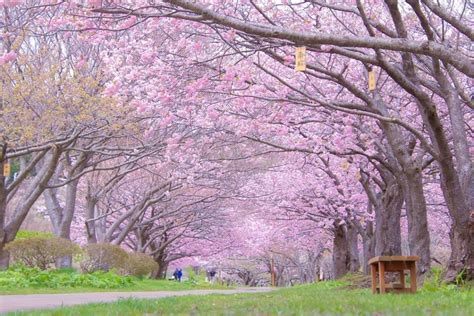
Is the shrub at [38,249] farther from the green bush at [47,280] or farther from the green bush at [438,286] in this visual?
the green bush at [438,286]

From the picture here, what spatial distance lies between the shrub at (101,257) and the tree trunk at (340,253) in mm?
9267

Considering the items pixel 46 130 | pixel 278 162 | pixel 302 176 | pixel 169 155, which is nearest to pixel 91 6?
pixel 46 130

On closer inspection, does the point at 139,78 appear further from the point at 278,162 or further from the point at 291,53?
the point at 278,162

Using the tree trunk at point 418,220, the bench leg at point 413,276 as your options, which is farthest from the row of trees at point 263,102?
the bench leg at point 413,276

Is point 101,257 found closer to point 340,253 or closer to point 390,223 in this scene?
point 390,223

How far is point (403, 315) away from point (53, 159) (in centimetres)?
1210

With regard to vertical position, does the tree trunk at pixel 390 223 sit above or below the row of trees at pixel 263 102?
below

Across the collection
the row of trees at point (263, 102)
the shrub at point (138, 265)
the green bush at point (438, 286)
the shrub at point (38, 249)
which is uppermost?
the row of trees at point (263, 102)

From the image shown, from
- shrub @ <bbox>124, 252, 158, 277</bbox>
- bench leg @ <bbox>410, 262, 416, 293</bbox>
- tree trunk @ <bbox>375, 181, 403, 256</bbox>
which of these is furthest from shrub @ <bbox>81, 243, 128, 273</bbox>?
bench leg @ <bbox>410, 262, 416, 293</bbox>

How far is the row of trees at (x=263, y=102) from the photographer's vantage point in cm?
907

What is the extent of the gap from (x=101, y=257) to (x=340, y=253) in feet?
34.5

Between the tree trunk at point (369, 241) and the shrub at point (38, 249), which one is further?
the tree trunk at point (369, 241)

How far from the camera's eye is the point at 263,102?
14.8m

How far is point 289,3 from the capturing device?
11.0 metres
